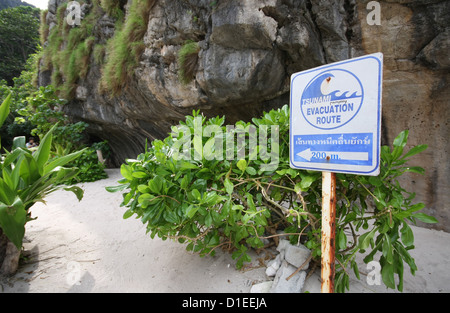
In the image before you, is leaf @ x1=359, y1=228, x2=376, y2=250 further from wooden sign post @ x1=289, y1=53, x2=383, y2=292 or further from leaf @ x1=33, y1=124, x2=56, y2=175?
leaf @ x1=33, y1=124, x2=56, y2=175

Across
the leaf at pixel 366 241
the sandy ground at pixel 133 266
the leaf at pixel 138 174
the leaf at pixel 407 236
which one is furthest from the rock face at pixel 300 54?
the leaf at pixel 138 174

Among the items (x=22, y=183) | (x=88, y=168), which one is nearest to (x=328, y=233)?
(x=22, y=183)

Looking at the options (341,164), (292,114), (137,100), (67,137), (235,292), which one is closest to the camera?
(341,164)

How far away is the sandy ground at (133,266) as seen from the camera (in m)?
1.66

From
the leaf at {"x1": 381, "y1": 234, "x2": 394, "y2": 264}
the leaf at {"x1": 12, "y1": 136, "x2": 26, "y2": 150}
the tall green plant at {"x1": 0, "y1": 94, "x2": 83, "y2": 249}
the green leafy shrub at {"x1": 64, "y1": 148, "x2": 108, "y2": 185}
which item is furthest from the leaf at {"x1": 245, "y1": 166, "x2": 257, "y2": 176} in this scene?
the green leafy shrub at {"x1": 64, "y1": 148, "x2": 108, "y2": 185}

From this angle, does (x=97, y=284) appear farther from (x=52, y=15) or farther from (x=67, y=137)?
(x=52, y=15)

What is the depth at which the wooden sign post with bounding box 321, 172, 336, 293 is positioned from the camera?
110 cm

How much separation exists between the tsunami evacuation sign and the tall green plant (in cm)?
191

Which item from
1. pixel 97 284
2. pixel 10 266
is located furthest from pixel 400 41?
pixel 10 266

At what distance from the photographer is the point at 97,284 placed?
175 centimetres

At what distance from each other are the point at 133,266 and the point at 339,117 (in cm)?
205

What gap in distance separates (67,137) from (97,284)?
5.70m

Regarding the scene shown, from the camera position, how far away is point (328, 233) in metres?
1.11

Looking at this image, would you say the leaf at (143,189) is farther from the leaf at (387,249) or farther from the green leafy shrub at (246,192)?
the leaf at (387,249)
